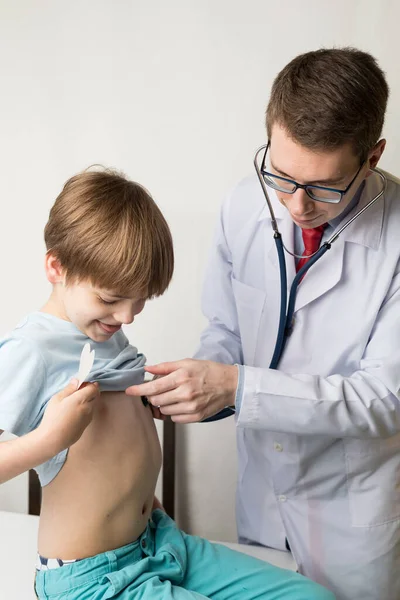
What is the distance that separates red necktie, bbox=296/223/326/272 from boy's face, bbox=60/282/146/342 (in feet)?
1.53

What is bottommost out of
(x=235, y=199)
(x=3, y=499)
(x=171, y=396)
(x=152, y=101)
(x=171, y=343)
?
(x=3, y=499)

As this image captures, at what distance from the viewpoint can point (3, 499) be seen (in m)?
2.48

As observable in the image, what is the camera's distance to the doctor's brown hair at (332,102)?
1329mm

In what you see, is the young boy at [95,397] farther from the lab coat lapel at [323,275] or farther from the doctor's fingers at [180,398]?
the lab coat lapel at [323,275]

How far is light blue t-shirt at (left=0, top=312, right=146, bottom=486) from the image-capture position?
4.10 ft

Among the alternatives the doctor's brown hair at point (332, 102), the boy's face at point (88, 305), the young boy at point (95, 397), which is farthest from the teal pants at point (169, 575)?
the doctor's brown hair at point (332, 102)

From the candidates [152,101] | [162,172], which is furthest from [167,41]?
[162,172]

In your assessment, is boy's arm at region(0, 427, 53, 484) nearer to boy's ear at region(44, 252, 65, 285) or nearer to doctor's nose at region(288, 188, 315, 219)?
boy's ear at region(44, 252, 65, 285)

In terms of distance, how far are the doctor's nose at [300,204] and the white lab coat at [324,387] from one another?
0.21 meters

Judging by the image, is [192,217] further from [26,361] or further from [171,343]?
[26,361]

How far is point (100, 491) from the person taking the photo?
1.36 metres

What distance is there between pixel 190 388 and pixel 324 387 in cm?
30

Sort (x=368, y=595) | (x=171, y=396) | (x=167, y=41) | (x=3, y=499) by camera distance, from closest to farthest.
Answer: (x=171, y=396) < (x=368, y=595) < (x=167, y=41) < (x=3, y=499)

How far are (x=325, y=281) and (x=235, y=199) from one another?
1.07 feet
